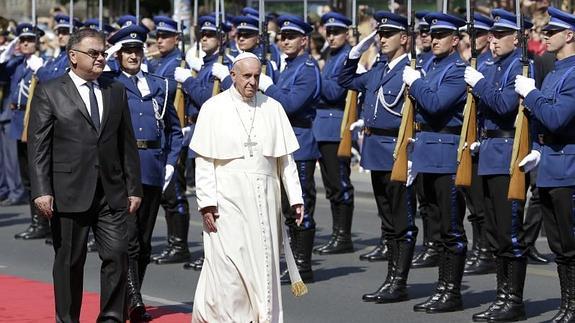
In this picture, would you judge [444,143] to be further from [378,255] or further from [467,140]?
[378,255]

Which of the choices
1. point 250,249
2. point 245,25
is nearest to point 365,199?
point 245,25

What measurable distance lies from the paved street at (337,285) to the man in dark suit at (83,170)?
1539 mm

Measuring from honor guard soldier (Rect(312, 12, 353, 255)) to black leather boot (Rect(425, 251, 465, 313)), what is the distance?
3.48 m

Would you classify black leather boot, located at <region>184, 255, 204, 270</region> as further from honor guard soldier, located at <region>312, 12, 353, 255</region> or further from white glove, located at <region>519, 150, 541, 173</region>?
white glove, located at <region>519, 150, 541, 173</region>

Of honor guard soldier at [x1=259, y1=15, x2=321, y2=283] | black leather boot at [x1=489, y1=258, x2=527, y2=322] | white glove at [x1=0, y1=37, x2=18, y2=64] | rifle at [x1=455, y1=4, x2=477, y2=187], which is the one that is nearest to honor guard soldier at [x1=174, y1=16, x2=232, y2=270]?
honor guard soldier at [x1=259, y1=15, x2=321, y2=283]

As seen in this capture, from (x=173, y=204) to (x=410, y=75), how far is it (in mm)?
3589

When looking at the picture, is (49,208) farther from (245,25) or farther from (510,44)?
(245,25)

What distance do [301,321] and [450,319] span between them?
1.05 m

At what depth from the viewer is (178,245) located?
1373 cm

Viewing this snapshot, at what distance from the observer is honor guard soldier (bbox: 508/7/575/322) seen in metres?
9.83

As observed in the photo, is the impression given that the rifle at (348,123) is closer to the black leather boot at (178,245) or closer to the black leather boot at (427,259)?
the black leather boot at (427,259)

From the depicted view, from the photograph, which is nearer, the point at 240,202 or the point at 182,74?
the point at 240,202

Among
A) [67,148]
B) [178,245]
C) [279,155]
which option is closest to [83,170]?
[67,148]

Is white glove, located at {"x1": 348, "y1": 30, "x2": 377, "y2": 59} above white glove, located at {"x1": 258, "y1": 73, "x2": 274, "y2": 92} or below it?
above
